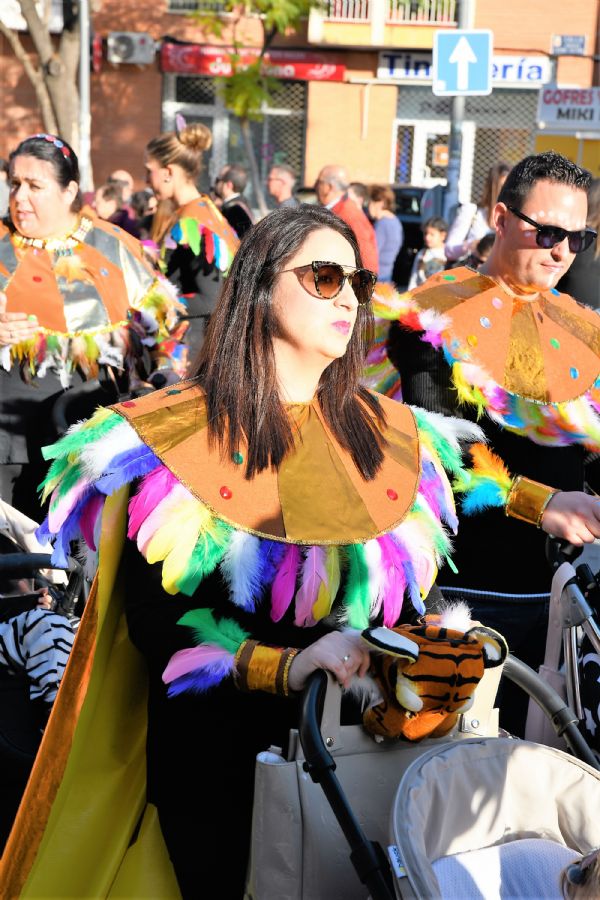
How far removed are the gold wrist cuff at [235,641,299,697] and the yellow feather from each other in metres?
0.16

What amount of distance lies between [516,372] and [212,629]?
168cm

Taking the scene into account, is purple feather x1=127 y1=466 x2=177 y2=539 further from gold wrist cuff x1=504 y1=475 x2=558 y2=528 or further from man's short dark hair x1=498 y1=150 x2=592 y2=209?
Answer: man's short dark hair x1=498 y1=150 x2=592 y2=209

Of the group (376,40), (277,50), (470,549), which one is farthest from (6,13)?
(470,549)

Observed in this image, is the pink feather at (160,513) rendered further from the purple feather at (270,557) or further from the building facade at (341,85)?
the building facade at (341,85)

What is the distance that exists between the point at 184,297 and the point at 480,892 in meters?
5.03

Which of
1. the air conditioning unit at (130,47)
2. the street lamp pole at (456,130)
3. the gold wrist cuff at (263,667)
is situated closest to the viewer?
the gold wrist cuff at (263,667)

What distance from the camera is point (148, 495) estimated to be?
2197mm

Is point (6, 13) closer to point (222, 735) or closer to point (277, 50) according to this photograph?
point (277, 50)

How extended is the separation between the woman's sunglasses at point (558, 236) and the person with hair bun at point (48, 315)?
2.04 metres

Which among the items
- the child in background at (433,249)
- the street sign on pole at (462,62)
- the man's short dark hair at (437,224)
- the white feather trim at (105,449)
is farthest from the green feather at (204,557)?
the man's short dark hair at (437,224)

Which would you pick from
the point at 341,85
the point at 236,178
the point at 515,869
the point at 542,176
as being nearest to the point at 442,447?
the point at 515,869

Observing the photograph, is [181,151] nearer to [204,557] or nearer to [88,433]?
[88,433]

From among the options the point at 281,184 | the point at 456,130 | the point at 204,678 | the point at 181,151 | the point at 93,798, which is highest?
the point at 456,130

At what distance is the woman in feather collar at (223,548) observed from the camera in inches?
85.7
